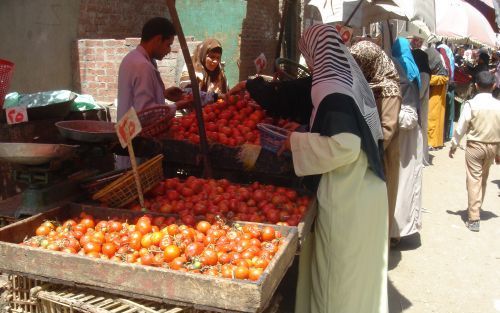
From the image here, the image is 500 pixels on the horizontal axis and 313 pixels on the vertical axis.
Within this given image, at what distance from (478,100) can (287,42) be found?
9.68ft

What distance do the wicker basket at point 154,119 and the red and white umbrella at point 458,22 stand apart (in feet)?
21.9

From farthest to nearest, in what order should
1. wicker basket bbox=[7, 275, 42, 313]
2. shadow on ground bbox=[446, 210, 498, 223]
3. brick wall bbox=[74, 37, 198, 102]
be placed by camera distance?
brick wall bbox=[74, 37, 198, 102] < shadow on ground bbox=[446, 210, 498, 223] < wicker basket bbox=[7, 275, 42, 313]

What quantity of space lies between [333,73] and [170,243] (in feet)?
4.60

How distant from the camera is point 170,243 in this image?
2514 millimetres

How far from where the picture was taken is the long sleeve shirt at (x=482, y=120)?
5977 millimetres

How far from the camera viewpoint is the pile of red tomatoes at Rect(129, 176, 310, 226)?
9.68 ft

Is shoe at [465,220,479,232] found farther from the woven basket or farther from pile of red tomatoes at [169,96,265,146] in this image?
the woven basket

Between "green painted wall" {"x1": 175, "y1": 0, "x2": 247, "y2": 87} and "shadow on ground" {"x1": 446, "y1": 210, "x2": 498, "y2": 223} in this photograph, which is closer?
"shadow on ground" {"x1": 446, "y1": 210, "x2": 498, "y2": 223}

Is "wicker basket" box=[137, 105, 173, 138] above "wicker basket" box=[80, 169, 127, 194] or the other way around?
above

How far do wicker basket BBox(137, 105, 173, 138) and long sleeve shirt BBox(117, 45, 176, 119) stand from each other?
15.3 inches

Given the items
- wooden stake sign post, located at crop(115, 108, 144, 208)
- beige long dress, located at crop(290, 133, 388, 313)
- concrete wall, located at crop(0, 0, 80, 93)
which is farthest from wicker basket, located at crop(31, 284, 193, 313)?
concrete wall, located at crop(0, 0, 80, 93)

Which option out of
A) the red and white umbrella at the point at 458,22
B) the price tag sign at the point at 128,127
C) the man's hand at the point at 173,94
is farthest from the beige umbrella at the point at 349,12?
the price tag sign at the point at 128,127

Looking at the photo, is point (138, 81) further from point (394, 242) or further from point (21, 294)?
point (394, 242)

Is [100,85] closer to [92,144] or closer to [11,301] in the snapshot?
[92,144]
